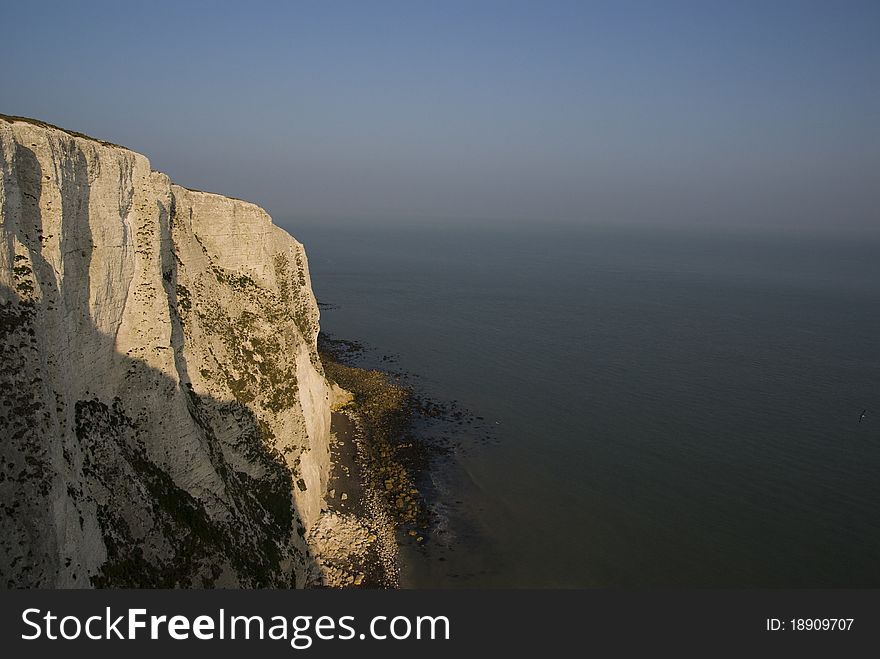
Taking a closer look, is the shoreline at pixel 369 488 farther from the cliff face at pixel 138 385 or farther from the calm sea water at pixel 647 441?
the calm sea water at pixel 647 441

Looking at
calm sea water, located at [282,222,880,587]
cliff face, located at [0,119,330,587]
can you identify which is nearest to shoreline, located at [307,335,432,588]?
cliff face, located at [0,119,330,587]

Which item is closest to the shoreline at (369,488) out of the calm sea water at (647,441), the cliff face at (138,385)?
the cliff face at (138,385)

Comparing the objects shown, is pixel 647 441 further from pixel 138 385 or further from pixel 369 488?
pixel 138 385

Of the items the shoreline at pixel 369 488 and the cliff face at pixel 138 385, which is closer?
the cliff face at pixel 138 385

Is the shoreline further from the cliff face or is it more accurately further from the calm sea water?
the calm sea water


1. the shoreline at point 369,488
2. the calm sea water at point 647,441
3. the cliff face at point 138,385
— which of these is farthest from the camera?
the calm sea water at point 647,441

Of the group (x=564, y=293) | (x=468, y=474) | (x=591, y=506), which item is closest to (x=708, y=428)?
(x=591, y=506)
